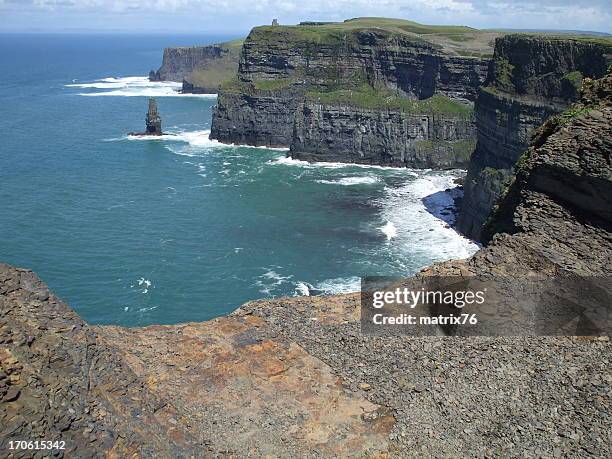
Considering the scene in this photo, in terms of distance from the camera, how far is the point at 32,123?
136 metres

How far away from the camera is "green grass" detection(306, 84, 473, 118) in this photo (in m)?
115

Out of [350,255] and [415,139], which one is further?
[415,139]

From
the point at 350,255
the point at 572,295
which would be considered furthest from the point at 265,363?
the point at 350,255

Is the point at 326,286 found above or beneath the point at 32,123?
beneath

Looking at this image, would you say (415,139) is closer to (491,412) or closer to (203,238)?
(203,238)

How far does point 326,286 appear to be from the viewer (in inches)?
2400

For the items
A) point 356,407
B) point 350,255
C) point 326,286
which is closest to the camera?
point 356,407

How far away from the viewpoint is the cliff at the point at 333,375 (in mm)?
16984

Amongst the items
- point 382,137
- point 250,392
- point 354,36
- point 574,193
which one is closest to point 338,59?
point 354,36

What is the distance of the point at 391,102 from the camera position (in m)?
119

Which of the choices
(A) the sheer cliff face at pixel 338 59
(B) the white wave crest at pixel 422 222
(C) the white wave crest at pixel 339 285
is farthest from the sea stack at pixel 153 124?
(C) the white wave crest at pixel 339 285

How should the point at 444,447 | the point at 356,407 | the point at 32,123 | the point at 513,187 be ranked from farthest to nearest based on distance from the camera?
the point at 32,123, the point at 513,187, the point at 356,407, the point at 444,447

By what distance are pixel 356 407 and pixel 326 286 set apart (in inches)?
1588

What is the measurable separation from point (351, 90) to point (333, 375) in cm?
11313
